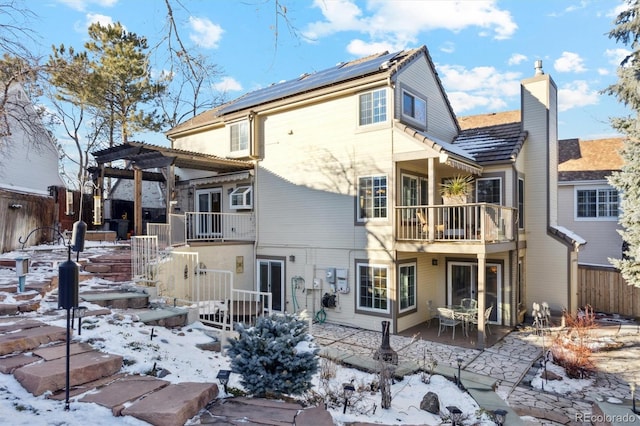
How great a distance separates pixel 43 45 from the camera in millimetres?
5762

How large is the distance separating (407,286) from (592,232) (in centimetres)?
1050

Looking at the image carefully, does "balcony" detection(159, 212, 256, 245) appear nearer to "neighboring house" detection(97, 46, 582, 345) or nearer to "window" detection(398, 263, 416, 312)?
"neighboring house" detection(97, 46, 582, 345)

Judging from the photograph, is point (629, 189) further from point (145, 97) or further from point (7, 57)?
point (145, 97)

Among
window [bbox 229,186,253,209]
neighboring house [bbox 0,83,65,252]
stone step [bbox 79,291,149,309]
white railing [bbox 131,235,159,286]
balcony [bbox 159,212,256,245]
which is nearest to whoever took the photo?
stone step [bbox 79,291,149,309]

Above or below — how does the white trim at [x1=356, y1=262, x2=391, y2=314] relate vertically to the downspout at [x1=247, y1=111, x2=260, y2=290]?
below

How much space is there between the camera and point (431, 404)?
4.87 metres

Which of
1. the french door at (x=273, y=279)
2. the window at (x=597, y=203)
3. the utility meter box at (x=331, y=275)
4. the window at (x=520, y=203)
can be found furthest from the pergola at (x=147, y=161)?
the window at (x=597, y=203)

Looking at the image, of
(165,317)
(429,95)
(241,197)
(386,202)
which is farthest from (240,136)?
(165,317)

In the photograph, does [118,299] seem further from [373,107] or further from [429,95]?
[429,95]

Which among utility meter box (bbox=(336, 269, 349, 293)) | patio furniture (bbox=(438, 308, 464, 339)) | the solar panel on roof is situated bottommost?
patio furniture (bbox=(438, 308, 464, 339))

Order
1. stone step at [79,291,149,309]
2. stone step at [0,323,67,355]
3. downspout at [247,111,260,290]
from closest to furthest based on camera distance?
→ stone step at [0,323,67,355] < stone step at [79,291,149,309] < downspout at [247,111,260,290]

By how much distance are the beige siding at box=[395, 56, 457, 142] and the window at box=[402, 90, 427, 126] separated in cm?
21

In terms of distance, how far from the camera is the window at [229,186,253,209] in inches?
573

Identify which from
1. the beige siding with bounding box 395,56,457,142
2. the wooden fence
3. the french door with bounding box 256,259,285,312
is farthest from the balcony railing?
the french door with bounding box 256,259,285,312
